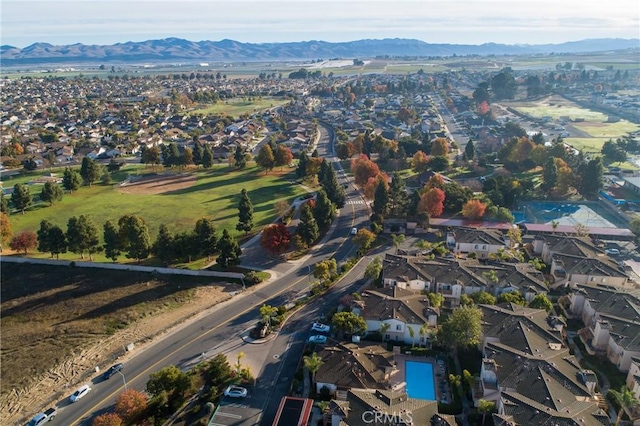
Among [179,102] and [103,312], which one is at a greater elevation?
[179,102]

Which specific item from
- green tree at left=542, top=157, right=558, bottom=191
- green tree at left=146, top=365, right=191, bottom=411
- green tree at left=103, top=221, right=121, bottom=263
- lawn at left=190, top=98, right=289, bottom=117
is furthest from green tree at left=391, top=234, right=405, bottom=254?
lawn at left=190, top=98, right=289, bottom=117

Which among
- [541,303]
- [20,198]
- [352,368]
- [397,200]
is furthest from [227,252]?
[20,198]

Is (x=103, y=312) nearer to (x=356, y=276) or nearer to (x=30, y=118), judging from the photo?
(x=356, y=276)

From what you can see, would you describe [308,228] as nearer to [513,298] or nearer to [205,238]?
[205,238]

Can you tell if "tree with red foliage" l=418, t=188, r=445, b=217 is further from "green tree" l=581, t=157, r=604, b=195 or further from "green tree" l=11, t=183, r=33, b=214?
"green tree" l=11, t=183, r=33, b=214

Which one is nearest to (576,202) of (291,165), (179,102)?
(291,165)

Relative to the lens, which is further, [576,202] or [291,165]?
[291,165]
